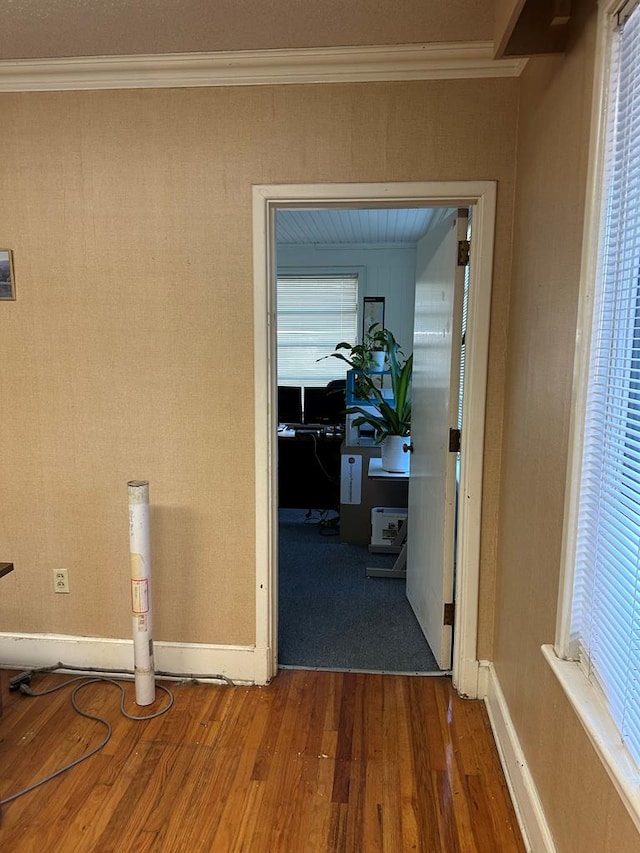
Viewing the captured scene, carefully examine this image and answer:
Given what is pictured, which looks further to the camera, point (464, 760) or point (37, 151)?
point (37, 151)

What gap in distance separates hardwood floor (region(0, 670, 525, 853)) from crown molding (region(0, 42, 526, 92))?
7.63ft

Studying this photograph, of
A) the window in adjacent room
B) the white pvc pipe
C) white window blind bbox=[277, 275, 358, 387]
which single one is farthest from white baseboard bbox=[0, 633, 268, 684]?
white window blind bbox=[277, 275, 358, 387]

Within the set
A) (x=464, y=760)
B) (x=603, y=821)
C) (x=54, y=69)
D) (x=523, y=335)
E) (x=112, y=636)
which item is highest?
(x=54, y=69)

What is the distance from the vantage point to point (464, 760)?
71.6 inches

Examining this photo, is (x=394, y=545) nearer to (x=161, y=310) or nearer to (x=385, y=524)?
(x=385, y=524)

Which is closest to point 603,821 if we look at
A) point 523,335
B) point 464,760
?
point 464,760

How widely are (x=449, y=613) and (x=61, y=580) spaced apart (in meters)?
1.63

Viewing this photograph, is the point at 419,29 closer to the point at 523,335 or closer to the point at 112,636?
the point at 523,335

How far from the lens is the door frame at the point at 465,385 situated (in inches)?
76.6

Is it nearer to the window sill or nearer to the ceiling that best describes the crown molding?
the ceiling

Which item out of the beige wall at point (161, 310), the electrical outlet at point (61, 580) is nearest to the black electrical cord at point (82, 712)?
the beige wall at point (161, 310)

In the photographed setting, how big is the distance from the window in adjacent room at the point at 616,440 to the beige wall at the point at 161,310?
789 mm

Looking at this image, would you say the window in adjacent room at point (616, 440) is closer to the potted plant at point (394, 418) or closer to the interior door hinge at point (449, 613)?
the interior door hinge at point (449, 613)

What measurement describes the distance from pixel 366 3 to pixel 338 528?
3305 mm
